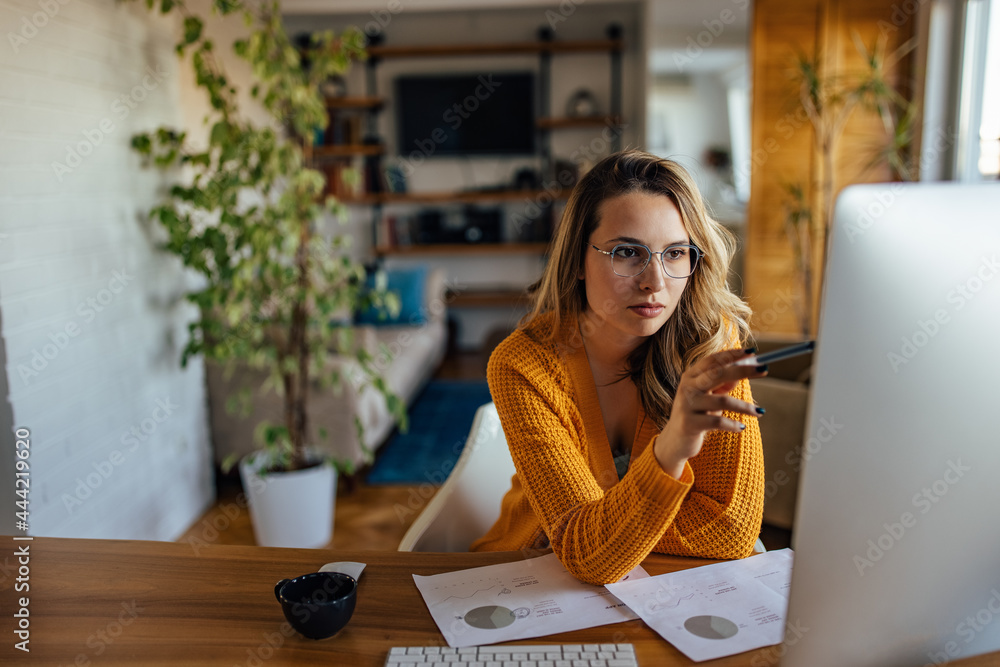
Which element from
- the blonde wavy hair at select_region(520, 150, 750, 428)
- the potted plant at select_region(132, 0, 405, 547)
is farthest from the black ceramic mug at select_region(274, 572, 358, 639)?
the potted plant at select_region(132, 0, 405, 547)

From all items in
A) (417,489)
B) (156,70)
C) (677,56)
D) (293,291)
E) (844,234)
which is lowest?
(417,489)

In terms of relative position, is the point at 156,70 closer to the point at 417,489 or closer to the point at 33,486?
the point at 33,486

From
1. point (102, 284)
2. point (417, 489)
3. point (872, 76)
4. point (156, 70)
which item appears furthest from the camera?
point (872, 76)

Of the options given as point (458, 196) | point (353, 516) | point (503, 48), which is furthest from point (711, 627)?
point (503, 48)

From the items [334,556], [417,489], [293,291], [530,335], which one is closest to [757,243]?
[417,489]

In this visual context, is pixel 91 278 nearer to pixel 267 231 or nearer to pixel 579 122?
pixel 267 231

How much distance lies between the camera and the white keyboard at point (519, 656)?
714 millimetres

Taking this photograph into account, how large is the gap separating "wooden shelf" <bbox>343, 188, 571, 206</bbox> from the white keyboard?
16.7 feet

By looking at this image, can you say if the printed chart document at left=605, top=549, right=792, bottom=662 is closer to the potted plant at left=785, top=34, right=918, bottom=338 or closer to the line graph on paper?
the line graph on paper

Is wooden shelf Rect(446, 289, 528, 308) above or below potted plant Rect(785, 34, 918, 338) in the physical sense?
below

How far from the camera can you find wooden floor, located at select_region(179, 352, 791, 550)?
2703mm

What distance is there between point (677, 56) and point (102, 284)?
3.89m

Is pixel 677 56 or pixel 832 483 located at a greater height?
pixel 677 56

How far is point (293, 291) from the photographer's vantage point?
8.54 ft
